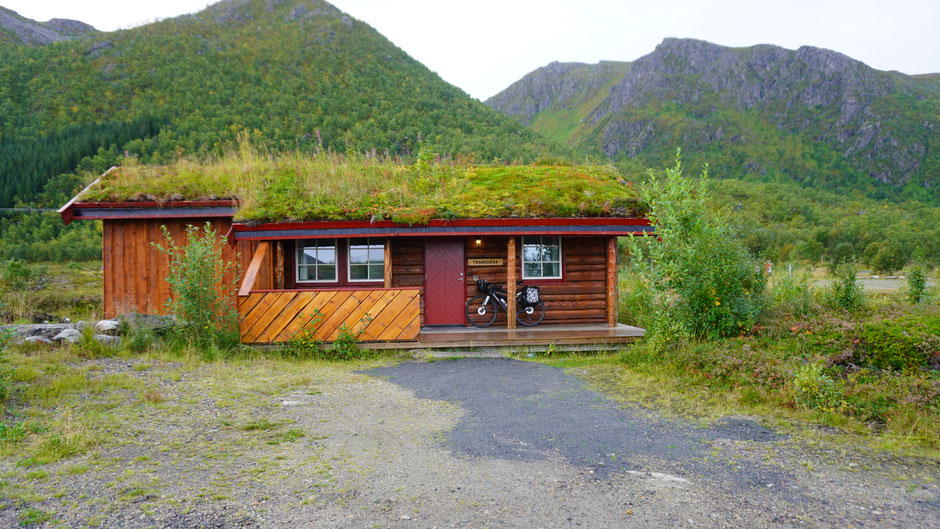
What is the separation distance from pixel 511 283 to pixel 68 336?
8098 millimetres

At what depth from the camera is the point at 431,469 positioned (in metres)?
4.21

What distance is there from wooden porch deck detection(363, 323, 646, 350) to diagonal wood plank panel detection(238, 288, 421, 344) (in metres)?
0.34

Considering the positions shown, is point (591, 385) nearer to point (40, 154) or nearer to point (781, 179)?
point (40, 154)

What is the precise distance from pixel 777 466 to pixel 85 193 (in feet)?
44.2

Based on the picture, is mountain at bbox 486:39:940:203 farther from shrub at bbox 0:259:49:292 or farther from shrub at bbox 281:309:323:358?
shrub at bbox 281:309:323:358

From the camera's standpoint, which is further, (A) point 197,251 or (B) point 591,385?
(A) point 197,251

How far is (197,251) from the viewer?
353 inches

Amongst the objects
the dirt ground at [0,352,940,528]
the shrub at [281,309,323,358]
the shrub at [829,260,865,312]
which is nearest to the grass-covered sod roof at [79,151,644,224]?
the shrub at [281,309,323,358]

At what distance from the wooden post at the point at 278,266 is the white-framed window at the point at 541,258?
538 centimetres

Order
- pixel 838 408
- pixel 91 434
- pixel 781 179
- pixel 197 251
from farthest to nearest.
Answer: pixel 781 179 → pixel 197 251 → pixel 838 408 → pixel 91 434

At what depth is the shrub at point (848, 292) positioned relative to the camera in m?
8.55

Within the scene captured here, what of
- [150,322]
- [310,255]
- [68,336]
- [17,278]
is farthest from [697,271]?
[17,278]

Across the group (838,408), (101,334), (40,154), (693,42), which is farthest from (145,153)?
(693,42)

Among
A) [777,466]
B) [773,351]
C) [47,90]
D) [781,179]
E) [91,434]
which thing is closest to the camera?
[777,466]
